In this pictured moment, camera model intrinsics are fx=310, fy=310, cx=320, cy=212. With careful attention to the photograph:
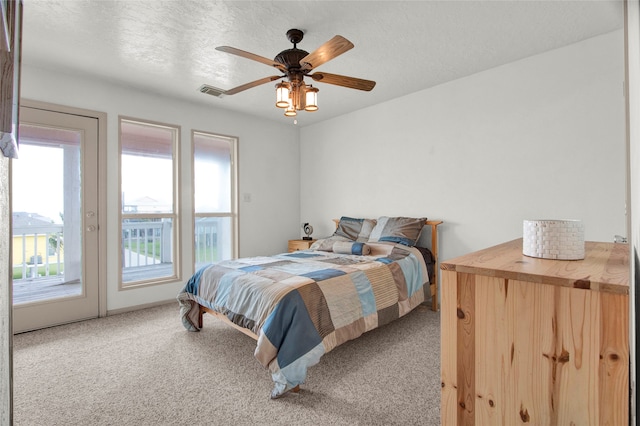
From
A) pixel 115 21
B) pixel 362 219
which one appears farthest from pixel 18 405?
pixel 362 219

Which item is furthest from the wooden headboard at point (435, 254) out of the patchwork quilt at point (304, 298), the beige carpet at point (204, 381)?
the beige carpet at point (204, 381)

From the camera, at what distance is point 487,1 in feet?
6.70

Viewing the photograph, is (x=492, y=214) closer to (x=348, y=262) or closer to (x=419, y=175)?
(x=419, y=175)

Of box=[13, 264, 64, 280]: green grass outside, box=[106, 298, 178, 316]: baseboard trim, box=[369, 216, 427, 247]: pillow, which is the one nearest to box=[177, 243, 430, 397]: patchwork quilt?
box=[369, 216, 427, 247]: pillow

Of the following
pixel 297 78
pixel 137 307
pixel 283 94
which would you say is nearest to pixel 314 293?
pixel 283 94

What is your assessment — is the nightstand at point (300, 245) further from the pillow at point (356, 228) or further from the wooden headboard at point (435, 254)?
the wooden headboard at point (435, 254)

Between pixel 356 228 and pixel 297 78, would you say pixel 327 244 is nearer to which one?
pixel 356 228

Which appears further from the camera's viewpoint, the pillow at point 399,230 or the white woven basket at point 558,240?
the pillow at point 399,230

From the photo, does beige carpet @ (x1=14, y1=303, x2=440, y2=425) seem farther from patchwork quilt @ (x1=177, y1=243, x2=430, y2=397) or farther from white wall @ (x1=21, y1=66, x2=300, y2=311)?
white wall @ (x1=21, y1=66, x2=300, y2=311)

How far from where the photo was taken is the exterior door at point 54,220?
2879mm

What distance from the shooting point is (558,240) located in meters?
0.99

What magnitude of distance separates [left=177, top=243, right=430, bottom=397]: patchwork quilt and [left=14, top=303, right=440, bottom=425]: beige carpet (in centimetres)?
19

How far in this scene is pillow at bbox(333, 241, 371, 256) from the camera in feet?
10.4

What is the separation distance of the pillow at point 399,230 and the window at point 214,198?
1.99m
